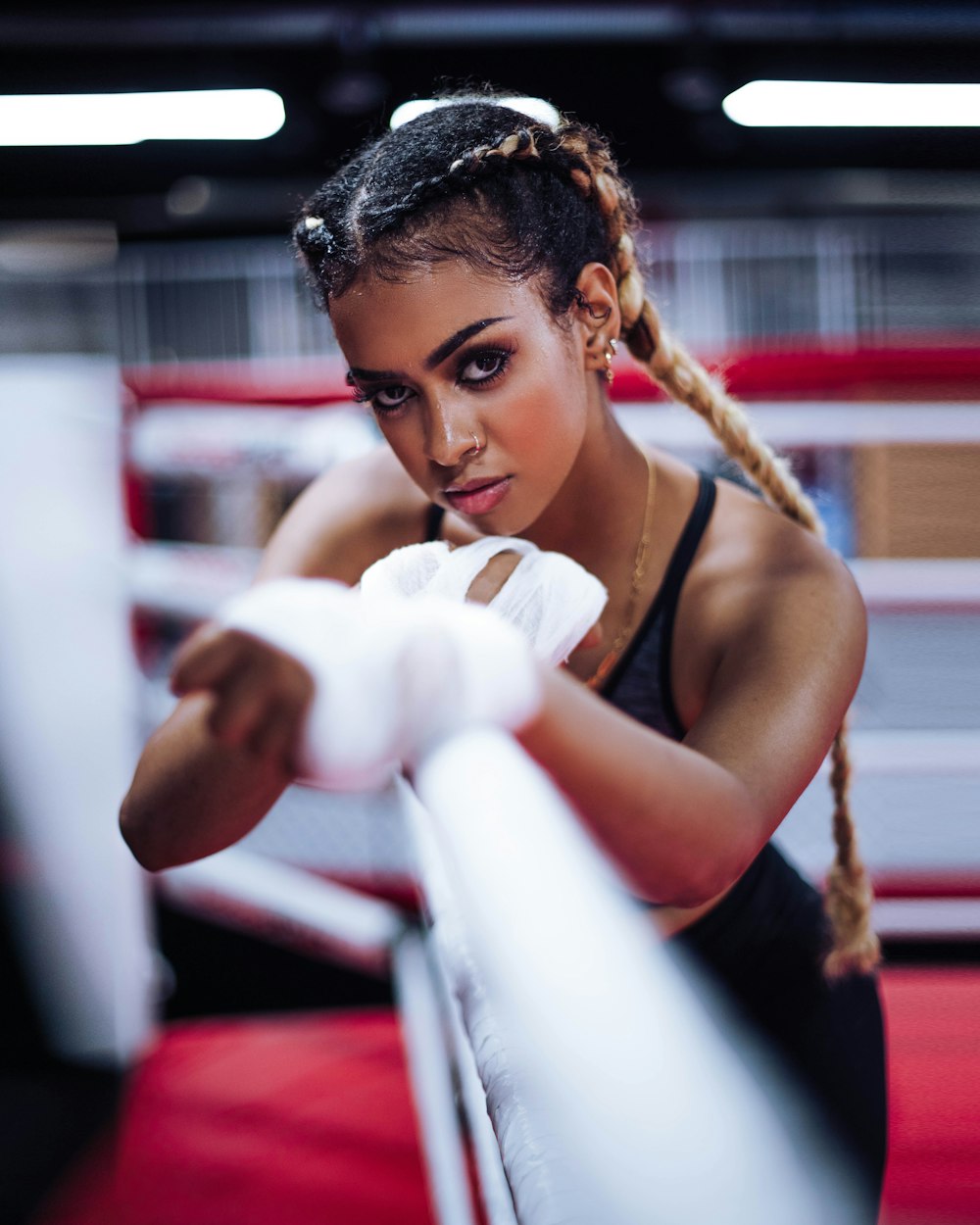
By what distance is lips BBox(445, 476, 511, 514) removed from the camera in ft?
1.79

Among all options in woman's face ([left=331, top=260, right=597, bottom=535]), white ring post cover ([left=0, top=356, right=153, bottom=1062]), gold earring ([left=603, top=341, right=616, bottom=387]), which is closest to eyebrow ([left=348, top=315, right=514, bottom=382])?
woman's face ([left=331, top=260, right=597, bottom=535])

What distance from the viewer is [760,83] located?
312 cm

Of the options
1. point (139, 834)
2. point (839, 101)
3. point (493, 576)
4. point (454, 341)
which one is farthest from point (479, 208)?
point (839, 101)

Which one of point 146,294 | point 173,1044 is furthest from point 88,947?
point 146,294

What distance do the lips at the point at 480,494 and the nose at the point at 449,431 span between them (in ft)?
0.07

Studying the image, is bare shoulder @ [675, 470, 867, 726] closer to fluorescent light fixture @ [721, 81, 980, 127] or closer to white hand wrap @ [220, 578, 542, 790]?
white hand wrap @ [220, 578, 542, 790]

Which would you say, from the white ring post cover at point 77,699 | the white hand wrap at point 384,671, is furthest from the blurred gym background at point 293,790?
the white hand wrap at point 384,671

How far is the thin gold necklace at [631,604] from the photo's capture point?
2.14ft

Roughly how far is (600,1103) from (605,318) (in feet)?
1.35

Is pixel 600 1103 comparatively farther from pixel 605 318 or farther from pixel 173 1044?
pixel 173 1044

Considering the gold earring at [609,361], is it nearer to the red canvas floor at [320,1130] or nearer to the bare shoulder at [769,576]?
the bare shoulder at [769,576]

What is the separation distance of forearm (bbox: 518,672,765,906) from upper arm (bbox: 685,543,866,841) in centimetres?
3

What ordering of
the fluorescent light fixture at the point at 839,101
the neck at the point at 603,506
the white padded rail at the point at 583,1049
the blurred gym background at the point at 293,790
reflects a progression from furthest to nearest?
the fluorescent light fixture at the point at 839,101 < the blurred gym background at the point at 293,790 < the neck at the point at 603,506 < the white padded rail at the point at 583,1049

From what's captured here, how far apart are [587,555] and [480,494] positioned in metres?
0.16
